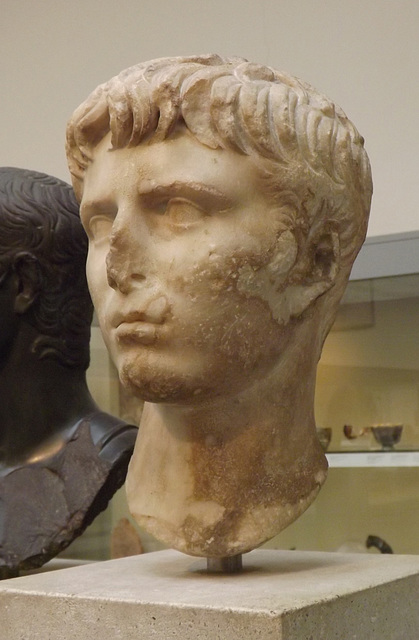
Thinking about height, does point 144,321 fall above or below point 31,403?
above

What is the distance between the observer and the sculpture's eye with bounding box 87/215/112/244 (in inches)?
92.2

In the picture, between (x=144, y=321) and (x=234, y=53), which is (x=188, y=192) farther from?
(x=234, y=53)

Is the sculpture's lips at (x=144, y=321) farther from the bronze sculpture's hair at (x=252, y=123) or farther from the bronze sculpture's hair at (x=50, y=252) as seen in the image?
the bronze sculpture's hair at (x=50, y=252)

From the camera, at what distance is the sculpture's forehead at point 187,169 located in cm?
218

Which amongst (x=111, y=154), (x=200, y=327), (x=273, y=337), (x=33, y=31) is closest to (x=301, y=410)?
(x=273, y=337)

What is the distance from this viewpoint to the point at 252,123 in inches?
86.5

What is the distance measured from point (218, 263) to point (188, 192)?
16 cm

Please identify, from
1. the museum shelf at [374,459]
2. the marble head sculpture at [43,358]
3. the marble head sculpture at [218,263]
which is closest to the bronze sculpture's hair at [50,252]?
the marble head sculpture at [43,358]

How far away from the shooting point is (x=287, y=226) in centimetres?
225

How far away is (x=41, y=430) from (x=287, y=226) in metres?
1.32

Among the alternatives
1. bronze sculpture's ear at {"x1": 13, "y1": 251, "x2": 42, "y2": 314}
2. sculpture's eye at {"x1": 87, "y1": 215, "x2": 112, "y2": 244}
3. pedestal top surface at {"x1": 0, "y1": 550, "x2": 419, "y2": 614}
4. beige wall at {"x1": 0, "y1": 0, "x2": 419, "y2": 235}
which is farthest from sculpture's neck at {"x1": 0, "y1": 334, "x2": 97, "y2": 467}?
beige wall at {"x1": 0, "y1": 0, "x2": 419, "y2": 235}

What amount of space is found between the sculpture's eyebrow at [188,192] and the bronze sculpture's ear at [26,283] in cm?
107

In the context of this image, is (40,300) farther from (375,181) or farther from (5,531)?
(375,181)

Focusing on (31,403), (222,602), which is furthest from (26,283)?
(222,602)
